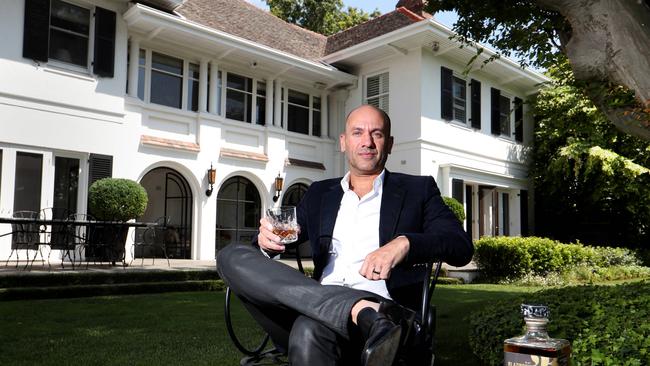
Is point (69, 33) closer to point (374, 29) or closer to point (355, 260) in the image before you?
point (374, 29)

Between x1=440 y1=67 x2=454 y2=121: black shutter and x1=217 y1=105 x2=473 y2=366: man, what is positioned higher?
x1=440 y1=67 x2=454 y2=121: black shutter

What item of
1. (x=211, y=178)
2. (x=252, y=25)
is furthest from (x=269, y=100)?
(x=211, y=178)

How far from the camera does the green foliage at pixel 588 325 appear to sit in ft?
8.74

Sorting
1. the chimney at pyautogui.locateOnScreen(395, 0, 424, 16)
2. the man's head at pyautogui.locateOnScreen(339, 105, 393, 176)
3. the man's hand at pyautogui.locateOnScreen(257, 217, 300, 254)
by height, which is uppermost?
the chimney at pyautogui.locateOnScreen(395, 0, 424, 16)

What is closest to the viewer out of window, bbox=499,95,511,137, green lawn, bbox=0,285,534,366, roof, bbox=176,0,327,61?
green lawn, bbox=0,285,534,366

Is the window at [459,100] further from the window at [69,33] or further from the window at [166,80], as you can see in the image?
the window at [69,33]

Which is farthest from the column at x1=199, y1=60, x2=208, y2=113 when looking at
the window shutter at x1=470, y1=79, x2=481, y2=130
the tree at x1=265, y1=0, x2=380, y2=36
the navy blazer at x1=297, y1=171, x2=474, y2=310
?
the tree at x1=265, y1=0, x2=380, y2=36

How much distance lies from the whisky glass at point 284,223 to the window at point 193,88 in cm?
1095

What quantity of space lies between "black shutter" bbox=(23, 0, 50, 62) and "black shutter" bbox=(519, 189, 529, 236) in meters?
13.9

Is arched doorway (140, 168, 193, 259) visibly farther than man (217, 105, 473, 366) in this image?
Yes

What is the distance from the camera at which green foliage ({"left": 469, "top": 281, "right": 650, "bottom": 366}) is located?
266cm

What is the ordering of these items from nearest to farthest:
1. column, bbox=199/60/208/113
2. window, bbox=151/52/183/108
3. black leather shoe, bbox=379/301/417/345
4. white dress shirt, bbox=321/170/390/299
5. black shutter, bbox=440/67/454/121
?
1. black leather shoe, bbox=379/301/417/345
2. white dress shirt, bbox=321/170/390/299
3. window, bbox=151/52/183/108
4. column, bbox=199/60/208/113
5. black shutter, bbox=440/67/454/121

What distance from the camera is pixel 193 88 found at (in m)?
12.7

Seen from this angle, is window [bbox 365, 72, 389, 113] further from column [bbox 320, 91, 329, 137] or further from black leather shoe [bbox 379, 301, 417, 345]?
black leather shoe [bbox 379, 301, 417, 345]
